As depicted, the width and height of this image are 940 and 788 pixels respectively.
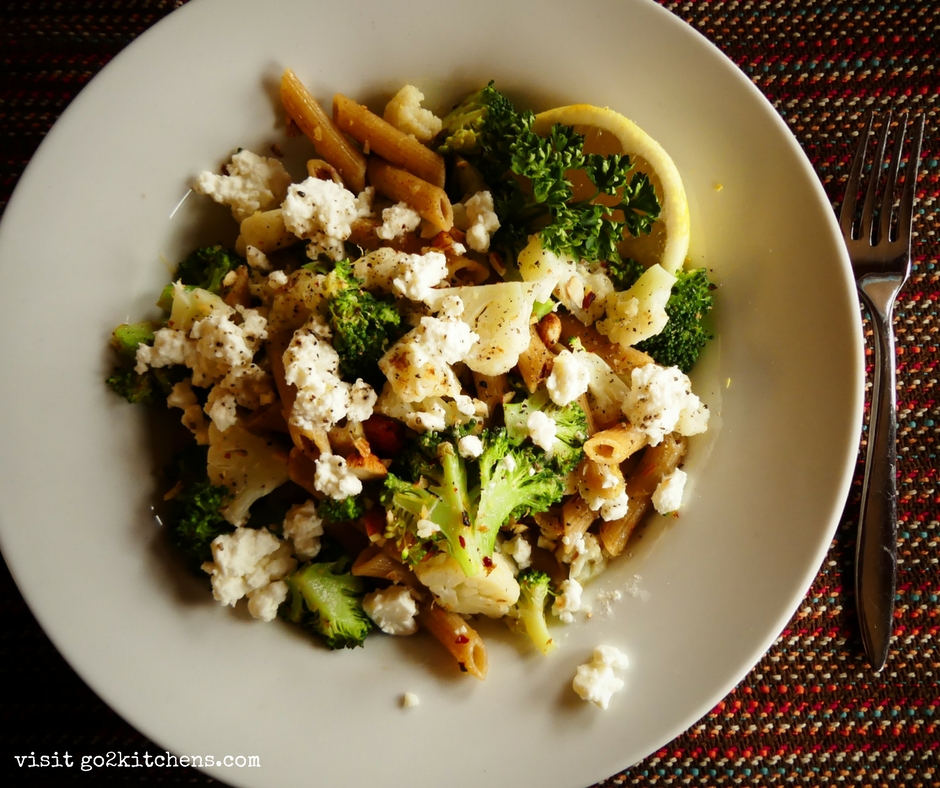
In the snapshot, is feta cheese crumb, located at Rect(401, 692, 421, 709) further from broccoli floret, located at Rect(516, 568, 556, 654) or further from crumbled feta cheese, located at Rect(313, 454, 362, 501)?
crumbled feta cheese, located at Rect(313, 454, 362, 501)

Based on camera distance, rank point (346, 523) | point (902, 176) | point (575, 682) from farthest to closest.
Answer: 1. point (902, 176)
2. point (346, 523)
3. point (575, 682)

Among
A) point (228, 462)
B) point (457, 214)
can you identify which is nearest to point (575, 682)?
point (228, 462)

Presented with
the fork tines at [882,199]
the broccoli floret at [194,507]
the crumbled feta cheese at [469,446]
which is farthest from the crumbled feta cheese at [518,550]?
the fork tines at [882,199]

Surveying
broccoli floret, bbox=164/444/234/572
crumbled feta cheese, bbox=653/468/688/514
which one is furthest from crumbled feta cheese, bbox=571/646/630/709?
broccoli floret, bbox=164/444/234/572

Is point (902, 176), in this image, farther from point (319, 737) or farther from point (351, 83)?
point (319, 737)

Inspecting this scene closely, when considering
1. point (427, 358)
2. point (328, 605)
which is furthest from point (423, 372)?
point (328, 605)

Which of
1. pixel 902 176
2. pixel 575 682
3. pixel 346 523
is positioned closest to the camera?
pixel 575 682

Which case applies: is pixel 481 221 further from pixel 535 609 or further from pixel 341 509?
pixel 535 609
